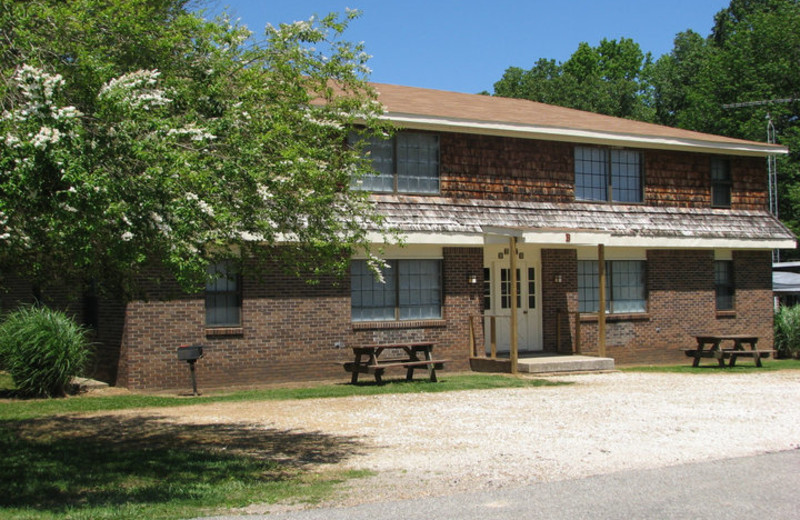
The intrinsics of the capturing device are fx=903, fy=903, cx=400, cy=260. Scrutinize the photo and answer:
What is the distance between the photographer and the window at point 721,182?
23.5 meters

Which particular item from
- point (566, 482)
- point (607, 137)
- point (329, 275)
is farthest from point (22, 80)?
point (607, 137)

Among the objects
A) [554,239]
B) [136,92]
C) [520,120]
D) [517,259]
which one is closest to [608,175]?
[520,120]

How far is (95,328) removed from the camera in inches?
706

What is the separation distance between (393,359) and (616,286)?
6.60 meters

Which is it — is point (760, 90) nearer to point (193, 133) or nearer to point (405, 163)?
point (405, 163)

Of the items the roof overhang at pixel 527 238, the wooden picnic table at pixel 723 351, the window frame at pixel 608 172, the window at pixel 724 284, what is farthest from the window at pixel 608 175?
the wooden picnic table at pixel 723 351

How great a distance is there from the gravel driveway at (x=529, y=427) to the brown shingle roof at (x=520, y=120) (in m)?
5.97

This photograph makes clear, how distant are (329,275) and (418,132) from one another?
3737mm

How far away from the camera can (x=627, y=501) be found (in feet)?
24.8

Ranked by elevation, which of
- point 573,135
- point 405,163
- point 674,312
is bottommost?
point 674,312

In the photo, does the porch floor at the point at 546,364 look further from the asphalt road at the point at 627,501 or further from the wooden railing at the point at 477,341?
the asphalt road at the point at 627,501

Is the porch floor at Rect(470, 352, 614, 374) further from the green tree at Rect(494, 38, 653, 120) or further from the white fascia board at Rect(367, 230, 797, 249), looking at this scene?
the green tree at Rect(494, 38, 653, 120)

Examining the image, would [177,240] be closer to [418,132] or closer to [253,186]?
[253,186]

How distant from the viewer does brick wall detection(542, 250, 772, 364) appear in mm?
21281
